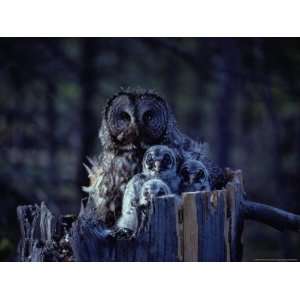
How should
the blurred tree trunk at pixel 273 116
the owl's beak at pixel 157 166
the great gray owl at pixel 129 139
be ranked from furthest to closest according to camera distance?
the blurred tree trunk at pixel 273 116
the great gray owl at pixel 129 139
the owl's beak at pixel 157 166

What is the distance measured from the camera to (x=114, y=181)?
4.88 metres

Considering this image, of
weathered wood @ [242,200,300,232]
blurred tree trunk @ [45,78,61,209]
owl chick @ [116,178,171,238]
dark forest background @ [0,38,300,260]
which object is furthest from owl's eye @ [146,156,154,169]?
blurred tree trunk @ [45,78,61,209]

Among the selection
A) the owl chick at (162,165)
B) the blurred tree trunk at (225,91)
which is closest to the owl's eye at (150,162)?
the owl chick at (162,165)

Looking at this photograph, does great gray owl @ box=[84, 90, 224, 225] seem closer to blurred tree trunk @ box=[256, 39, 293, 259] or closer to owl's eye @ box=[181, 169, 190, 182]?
owl's eye @ box=[181, 169, 190, 182]

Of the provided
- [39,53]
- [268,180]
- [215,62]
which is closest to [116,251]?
[39,53]

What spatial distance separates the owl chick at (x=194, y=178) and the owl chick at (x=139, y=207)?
0.62ft

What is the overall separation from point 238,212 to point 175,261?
1.49ft

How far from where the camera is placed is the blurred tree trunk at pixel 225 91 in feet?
29.7

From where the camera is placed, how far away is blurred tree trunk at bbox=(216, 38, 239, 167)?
356 inches

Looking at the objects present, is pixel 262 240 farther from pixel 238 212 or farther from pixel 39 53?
pixel 238 212

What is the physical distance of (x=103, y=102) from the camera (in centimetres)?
1070

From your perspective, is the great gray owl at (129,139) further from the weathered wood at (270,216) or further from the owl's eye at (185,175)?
the weathered wood at (270,216)

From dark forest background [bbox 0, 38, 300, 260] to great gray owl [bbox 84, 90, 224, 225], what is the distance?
122 centimetres

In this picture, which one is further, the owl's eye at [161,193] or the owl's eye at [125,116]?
the owl's eye at [125,116]
